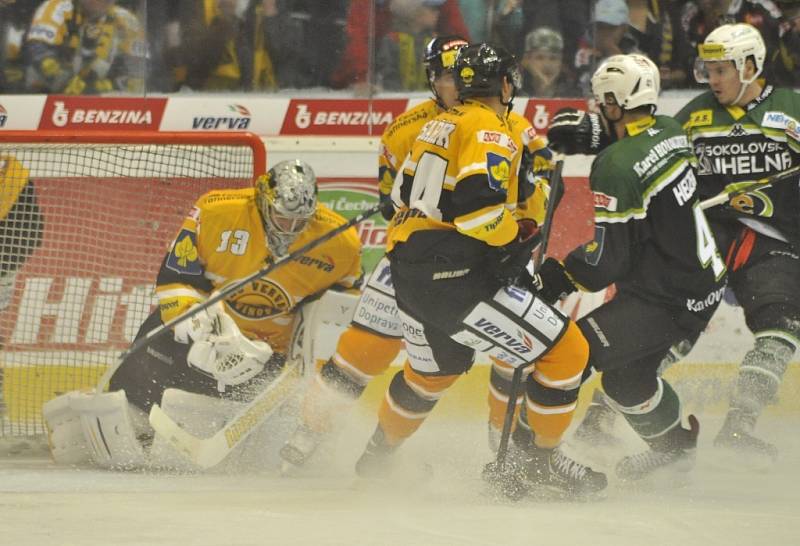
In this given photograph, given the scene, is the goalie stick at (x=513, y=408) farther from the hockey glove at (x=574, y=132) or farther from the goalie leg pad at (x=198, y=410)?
the goalie leg pad at (x=198, y=410)

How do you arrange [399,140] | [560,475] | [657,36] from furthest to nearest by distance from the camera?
[657,36], [399,140], [560,475]

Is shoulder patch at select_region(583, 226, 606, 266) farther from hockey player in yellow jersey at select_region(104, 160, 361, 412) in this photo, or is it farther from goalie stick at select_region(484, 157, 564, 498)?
hockey player in yellow jersey at select_region(104, 160, 361, 412)

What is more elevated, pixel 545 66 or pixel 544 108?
pixel 545 66

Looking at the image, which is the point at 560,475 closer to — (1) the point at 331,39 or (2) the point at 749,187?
(2) the point at 749,187

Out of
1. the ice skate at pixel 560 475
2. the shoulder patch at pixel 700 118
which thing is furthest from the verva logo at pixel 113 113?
the ice skate at pixel 560 475

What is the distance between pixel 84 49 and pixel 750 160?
2.55 m

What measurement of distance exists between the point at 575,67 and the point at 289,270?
6.03 ft

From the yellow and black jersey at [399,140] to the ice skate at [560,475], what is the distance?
105cm

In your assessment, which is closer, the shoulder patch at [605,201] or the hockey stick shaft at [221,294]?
the shoulder patch at [605,201]

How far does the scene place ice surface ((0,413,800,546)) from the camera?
3396 millimetres

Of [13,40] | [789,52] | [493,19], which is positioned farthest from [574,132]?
[13,40]

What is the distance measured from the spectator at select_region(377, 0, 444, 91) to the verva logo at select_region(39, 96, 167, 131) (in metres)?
0.90

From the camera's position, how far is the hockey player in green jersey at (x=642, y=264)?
407cm

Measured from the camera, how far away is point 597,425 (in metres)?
4.78
